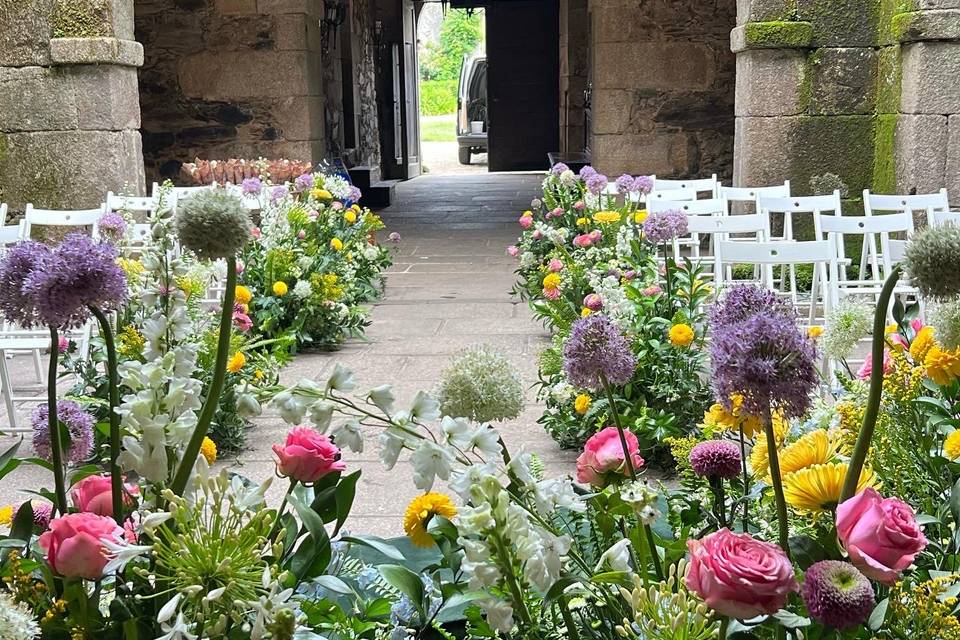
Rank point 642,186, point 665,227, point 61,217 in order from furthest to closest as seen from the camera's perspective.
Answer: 1. point 642,186
2. point 61,217
3. point 665,227

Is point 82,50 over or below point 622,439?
over

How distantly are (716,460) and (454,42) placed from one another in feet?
91.3

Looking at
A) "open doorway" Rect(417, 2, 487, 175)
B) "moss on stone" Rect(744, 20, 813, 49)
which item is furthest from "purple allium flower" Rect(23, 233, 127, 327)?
"open doorway" Rect(417, 2, 487, 175)

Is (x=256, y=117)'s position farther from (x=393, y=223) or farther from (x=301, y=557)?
(x=301, y=557)

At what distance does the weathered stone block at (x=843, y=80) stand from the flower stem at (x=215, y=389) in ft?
18.6

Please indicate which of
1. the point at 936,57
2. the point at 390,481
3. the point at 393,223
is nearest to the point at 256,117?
the point at 393,223

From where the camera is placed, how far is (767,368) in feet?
2.51

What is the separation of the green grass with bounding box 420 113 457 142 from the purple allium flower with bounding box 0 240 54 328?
76.7ft

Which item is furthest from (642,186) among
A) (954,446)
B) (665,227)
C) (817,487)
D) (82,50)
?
(817,487)

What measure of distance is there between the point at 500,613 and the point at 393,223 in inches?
361

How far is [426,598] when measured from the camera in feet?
3.64

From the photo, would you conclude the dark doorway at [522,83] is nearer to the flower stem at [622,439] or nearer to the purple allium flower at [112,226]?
the purple allium flower at [112,226]

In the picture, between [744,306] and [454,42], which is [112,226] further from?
[454,42]

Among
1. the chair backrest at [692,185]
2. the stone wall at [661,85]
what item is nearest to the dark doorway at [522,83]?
the stone wall at [661,85]
